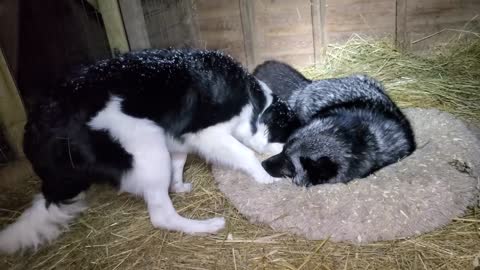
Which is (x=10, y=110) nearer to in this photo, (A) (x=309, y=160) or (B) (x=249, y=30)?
(A) (x=309, y=160)

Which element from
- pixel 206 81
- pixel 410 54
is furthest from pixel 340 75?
pixel 206 81

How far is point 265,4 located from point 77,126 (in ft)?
12.0

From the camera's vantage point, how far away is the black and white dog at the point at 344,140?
3363 millimetres

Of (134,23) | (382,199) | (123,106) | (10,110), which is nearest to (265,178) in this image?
(382,199)

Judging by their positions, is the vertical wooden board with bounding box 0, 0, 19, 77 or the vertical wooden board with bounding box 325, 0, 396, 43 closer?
the vertical wooden board with bounding box 0, 0, 19, 77

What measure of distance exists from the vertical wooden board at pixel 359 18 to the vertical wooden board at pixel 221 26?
51.3 inches

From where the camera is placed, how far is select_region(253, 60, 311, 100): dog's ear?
499 centimetres

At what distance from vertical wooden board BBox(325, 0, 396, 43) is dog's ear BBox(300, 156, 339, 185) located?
293 cm

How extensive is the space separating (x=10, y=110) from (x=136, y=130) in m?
1.86

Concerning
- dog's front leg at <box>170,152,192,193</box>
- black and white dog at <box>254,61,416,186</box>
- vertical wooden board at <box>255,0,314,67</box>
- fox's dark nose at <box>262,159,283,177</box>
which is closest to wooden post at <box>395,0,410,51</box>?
vertical wooden board at <box>255,0,314,67</box>

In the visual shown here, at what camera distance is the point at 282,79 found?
5.04m

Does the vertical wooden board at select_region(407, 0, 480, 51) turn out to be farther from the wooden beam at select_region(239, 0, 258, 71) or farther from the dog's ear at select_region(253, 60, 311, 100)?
the wooden beam at select_region(239, 0, 258, 71)

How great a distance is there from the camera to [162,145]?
10.3 feet

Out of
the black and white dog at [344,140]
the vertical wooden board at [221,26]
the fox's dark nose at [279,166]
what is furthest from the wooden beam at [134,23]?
the fox's dark nose at [279,166]
